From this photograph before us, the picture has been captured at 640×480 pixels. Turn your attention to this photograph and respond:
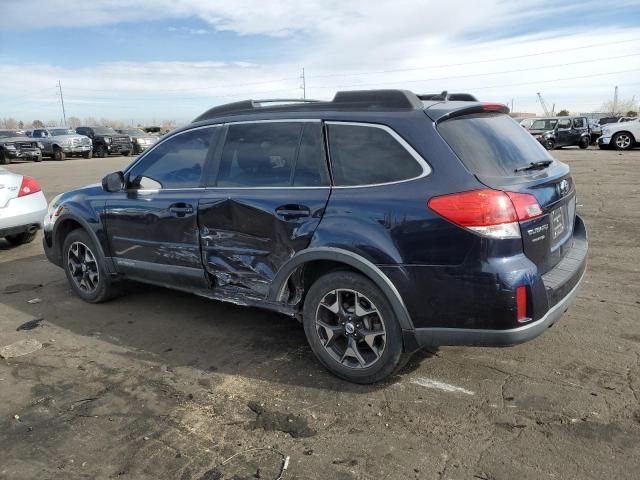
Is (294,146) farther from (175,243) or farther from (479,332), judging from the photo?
(479,332)

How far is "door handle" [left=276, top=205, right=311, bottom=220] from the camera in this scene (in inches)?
139

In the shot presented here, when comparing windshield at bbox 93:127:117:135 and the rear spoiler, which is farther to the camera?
windshield at bbox 93:127:117:135

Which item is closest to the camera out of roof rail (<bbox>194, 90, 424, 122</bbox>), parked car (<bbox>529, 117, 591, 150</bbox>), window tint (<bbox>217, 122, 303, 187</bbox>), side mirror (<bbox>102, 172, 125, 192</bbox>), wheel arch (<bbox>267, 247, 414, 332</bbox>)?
wheel arch (<bbox>267, 247, 414, 332</bbox>)

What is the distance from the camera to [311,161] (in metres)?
3.61

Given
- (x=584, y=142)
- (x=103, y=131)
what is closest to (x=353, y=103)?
(x=584, y=142)

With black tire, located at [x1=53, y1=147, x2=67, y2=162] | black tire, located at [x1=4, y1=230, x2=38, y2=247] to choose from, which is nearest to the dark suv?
black tire, located at [x1=4, y1=230, x2=38, y2=247]

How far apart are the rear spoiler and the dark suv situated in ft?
0.05

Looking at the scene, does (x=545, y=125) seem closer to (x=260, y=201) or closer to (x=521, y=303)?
(x=260, y=201)

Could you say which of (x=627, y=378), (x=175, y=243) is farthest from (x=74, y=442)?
(x=627, y=378)

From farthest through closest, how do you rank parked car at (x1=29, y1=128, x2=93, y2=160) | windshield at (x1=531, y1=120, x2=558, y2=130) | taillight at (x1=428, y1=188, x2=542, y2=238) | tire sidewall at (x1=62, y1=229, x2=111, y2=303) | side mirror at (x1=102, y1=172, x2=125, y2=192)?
1. parked car at (x1=29, y1=128, x2=93, y2=160)
2. windshield at (x1=531, y1=120, x2=558, y2=130)
3. tire sidewall at (x1=62, y1=229, x2=111, y2=303)
4. side mirror at (x1=102, y1=172, x2=125, y2=192)
5. taillight at (x1=428, y1=188, x2=542, y2=238)

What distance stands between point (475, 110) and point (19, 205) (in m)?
6.29

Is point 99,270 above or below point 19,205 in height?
below

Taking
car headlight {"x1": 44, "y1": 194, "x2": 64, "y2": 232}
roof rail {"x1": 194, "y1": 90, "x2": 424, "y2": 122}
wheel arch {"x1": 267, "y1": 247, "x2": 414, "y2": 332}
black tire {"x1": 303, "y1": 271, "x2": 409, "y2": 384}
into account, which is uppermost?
roof rail {"x1": 194, "y1": 90, "x2": 424, "y2": 122}

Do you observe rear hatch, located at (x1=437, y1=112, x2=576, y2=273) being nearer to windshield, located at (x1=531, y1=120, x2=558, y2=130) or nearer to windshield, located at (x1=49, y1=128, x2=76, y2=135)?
windshield, located at (x1=531, y1=120, x2=558, y2=130)
